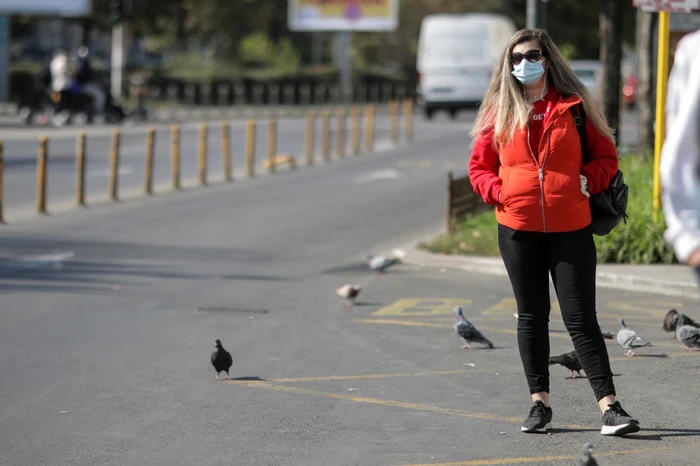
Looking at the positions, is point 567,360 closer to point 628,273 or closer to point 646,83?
point 628,273

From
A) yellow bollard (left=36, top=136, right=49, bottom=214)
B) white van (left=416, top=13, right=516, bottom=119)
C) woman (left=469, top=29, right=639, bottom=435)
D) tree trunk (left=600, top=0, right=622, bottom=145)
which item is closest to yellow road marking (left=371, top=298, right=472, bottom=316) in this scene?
woman (left=469, top=29, right=639, bottom=435)

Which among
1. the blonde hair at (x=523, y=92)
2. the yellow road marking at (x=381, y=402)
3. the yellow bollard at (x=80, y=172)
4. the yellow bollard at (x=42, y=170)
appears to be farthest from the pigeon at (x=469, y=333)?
the yellow bollard at (x=80, y=172)

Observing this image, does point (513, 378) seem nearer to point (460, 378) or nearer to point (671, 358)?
point (460, 378)

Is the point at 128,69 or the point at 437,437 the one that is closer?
the point at 437,437

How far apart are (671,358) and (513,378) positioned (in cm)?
129

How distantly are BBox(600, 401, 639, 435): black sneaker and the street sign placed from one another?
23.9 ft

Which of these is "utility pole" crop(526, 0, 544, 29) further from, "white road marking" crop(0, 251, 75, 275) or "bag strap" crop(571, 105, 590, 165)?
"bag strap" crop(571, 105, 590, 165)

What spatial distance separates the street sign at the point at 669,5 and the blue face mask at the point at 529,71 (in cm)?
691

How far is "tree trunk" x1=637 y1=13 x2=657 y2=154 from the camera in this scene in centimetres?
1750

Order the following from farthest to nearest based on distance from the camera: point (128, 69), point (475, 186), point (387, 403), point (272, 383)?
point (128, 69) < point (272, 383) < point (387, 403) < point (475, 186)

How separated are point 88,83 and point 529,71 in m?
32.1

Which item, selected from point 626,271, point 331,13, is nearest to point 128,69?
point 331,13

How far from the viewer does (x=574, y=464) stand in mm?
6148

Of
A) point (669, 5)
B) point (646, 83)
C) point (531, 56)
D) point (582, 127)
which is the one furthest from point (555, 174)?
point (646, 83)
